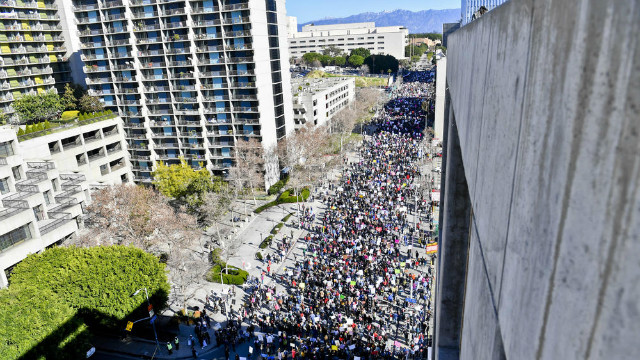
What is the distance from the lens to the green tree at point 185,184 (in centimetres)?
4375

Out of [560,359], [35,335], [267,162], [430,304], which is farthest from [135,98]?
[560,359]

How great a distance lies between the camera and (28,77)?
67812 millimetres

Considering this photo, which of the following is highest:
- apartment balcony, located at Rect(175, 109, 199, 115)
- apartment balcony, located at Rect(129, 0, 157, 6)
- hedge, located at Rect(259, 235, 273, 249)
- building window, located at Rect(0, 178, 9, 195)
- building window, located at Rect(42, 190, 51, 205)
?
apartment balcony, located at Rect(129, 0, 157, 6)

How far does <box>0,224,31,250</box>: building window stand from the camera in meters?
28.2

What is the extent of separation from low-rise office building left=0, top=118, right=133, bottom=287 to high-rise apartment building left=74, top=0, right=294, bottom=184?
9.25 metres

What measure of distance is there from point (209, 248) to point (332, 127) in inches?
1989

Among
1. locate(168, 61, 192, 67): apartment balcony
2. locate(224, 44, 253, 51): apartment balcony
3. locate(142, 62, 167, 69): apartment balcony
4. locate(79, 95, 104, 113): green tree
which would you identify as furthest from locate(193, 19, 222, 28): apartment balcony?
locate(79, 95, 104, 113): green tree

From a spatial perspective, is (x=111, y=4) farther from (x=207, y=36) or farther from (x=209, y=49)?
(x=209, y=49)

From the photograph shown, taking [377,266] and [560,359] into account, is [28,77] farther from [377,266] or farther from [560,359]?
[560,359]

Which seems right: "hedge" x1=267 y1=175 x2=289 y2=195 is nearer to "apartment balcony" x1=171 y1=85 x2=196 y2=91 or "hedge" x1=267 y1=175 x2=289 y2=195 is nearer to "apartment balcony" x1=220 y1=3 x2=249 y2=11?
"apartment balcony" x1=171 y1=85 x2=196 y2=91

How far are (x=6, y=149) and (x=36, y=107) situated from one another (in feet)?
118

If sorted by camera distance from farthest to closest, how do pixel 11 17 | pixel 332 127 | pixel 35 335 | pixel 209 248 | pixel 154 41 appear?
pixel 332 127 < pixel 11 17 < pixel 154 41 < pixel 209 248 < pixel 35 335

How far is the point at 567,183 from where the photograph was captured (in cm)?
222

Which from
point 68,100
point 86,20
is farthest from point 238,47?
point 68,100
